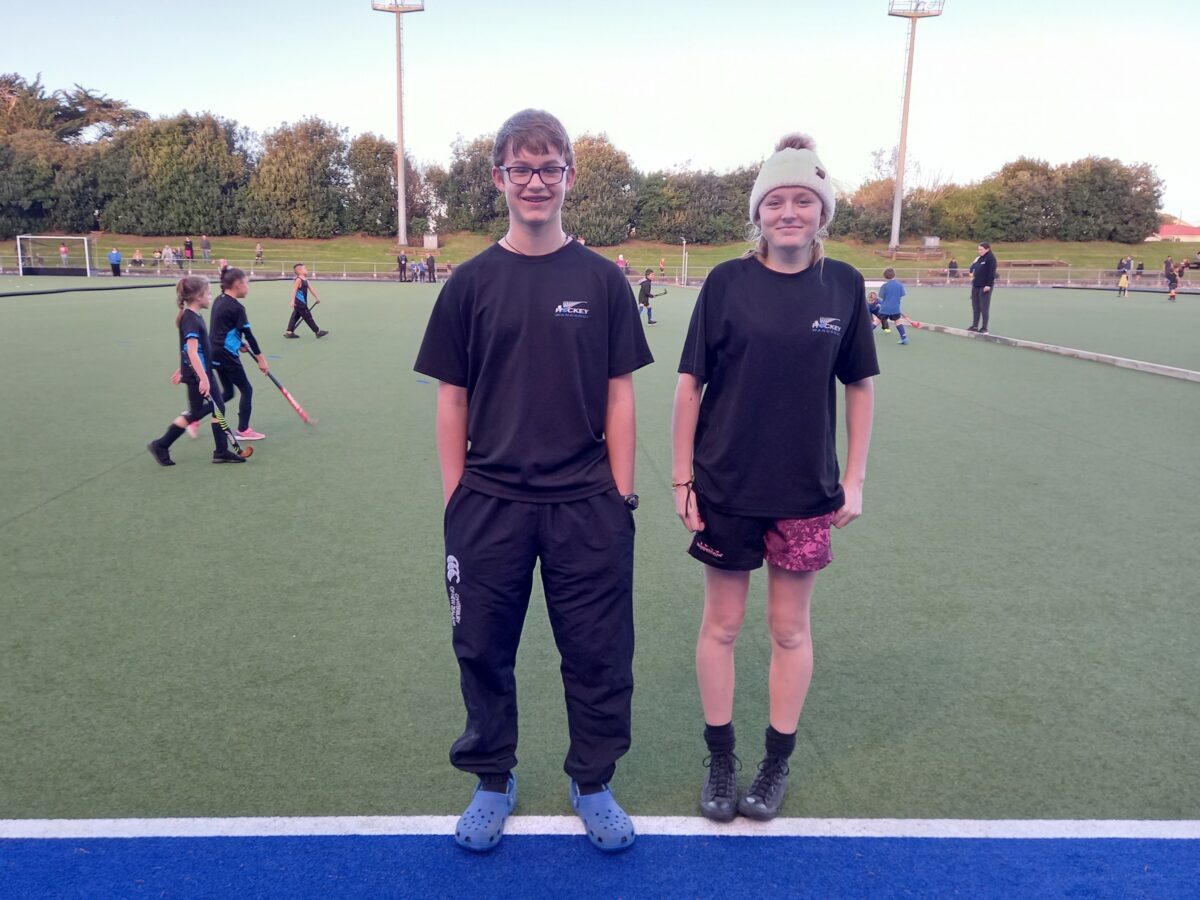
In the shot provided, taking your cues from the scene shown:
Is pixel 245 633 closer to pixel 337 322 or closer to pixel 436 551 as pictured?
pixel 436 551

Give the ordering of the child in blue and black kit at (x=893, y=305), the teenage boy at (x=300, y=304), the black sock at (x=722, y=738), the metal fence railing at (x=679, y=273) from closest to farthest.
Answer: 1. the black sock at (x=722, y=738)
2. the teenage boy at (x=300, y=304)
3. the child in blue and black kit at (x=893, y=305)
4. the metal fence railing at (x=679, y=273)

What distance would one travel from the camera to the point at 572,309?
2.46 meters

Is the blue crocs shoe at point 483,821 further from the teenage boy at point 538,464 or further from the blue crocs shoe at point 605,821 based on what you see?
the blue crocs shoe at point 605,821

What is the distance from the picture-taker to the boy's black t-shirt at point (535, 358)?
245 centimetres

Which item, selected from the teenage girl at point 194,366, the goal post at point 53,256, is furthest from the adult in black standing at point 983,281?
the goal post at point 53,256

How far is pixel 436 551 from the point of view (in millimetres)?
5172

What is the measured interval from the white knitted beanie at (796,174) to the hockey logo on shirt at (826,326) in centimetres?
32

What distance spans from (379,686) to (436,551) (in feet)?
5.34

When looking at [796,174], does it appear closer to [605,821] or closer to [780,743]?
[780,743]

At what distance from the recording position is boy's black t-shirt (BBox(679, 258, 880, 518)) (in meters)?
2.54

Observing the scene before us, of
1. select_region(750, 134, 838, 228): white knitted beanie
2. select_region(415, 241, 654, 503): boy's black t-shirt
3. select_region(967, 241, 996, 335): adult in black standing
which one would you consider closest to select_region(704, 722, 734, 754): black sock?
select_region(415, 241, 654, 503): boy's black t-shirt

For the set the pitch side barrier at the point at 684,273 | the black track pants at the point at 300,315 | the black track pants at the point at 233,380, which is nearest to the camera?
the black track pants at the point at 233,380

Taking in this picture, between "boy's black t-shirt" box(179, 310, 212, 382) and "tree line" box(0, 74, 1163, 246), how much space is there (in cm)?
5264

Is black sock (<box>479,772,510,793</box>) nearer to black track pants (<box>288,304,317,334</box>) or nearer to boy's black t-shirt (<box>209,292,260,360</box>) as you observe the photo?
boy's black t-shirt (<box>209,292,260,360</box>)
